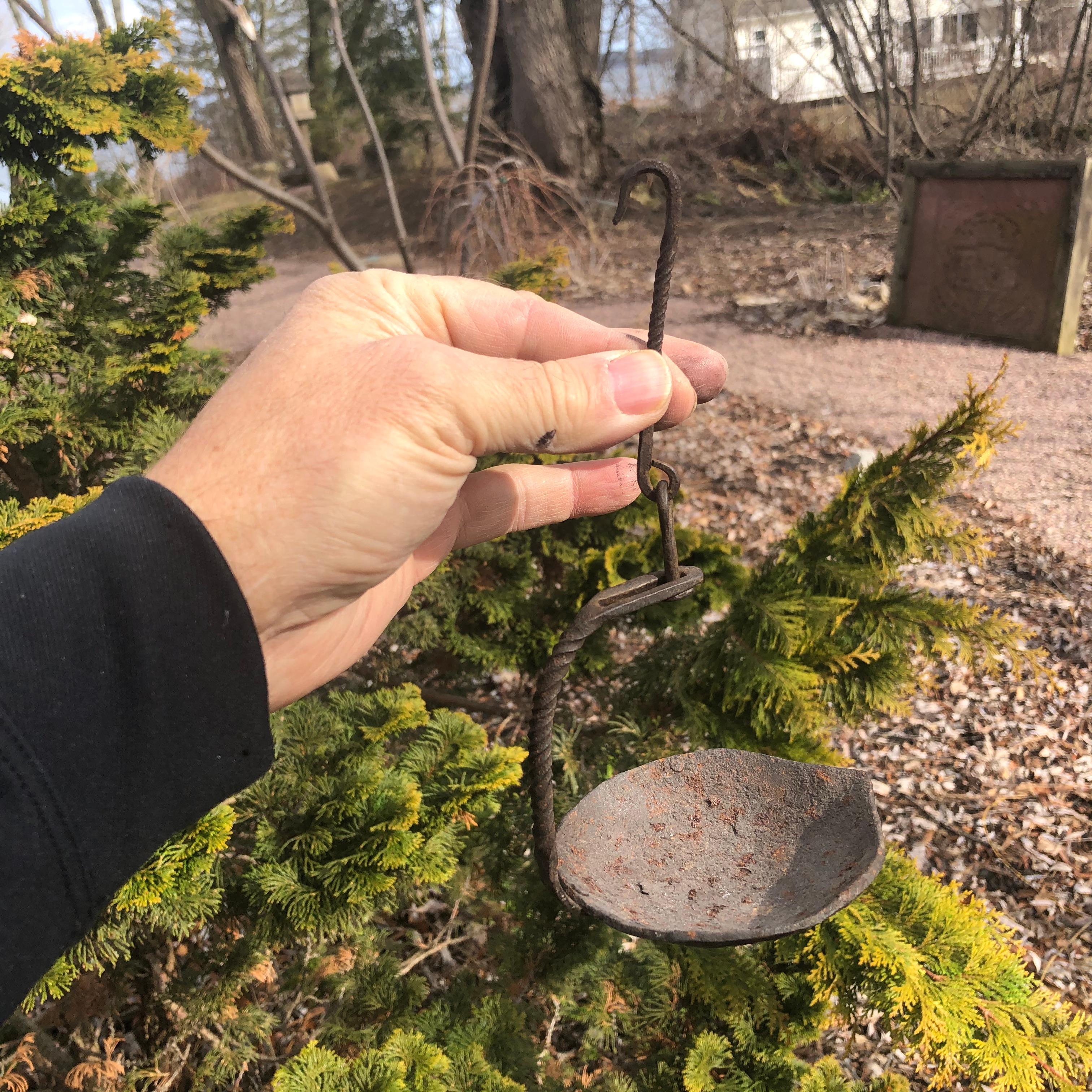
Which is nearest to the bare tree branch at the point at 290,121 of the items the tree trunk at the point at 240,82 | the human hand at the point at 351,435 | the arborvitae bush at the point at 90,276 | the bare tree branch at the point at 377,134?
the bare tree branch at the point at 377,134

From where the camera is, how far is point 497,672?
323 cm

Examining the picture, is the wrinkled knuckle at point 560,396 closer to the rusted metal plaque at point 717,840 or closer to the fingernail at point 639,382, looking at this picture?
the fingernail at point 639,382

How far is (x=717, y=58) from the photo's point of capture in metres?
9.19

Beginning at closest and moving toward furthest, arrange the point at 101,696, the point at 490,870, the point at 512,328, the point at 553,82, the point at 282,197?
the point at 101,696
the point at 512,328
the point at 490,870
the point at 282,197
the point at 553,82

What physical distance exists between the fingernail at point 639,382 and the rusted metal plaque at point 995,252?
5.19 m

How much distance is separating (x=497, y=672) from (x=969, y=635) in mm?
1816

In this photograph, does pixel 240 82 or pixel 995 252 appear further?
pixel 240 82

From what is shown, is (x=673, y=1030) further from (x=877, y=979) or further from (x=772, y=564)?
(x=772, y=564)

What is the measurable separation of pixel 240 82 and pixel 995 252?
1149 cm

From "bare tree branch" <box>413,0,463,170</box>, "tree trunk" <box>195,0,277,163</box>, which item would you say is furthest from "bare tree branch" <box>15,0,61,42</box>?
"tree trunk" <box>195,0,277,163</box>

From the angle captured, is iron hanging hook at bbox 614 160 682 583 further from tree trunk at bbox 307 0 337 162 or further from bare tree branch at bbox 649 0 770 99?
tree trunk at bbox 307 0 337 162

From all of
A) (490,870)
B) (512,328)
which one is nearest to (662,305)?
(512,328)

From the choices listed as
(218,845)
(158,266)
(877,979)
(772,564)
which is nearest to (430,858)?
(218,845)

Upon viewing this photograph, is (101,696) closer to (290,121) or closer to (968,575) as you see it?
(968,575)
